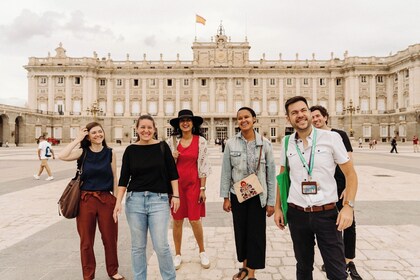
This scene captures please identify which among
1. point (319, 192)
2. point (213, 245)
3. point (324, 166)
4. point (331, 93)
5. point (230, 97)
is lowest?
point (213, 245)

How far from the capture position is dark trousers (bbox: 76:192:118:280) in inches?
134

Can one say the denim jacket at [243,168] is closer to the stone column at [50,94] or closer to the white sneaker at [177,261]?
the white sneaker at [177,261]

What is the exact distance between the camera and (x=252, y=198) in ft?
11.5

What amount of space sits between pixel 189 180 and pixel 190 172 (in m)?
0.11

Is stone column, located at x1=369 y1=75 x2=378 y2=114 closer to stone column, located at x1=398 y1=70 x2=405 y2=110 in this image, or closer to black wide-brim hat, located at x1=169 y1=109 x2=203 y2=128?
stone column, located at x1=398 y1=70 x2=405 y2=110

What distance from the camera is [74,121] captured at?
51500 mm

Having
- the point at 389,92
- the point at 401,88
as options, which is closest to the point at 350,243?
the point at 401,88

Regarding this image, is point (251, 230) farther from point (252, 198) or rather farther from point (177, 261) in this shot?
point (177, 261)

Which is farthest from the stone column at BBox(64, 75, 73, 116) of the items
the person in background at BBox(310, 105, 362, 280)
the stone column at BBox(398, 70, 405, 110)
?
the stone column at BBox(398, 70, 405, 110)

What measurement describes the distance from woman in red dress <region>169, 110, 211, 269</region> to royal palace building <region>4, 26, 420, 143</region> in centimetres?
4741

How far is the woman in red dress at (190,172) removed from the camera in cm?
386

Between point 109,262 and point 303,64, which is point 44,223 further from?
point 303,64

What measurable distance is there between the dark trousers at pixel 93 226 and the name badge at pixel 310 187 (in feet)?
7.36

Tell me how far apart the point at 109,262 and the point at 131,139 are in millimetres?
50516
